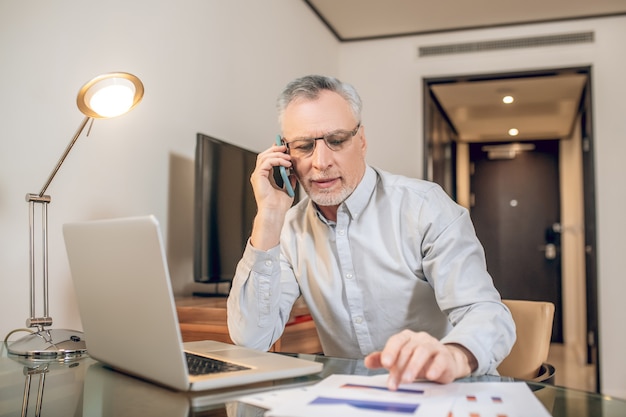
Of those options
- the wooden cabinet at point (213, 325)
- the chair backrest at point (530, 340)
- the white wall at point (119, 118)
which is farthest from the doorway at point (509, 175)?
the chair backrest at point (530, 340)

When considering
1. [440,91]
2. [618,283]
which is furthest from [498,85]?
[618,283]

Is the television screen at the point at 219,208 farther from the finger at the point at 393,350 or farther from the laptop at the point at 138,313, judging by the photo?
the finger at the point at 393,350

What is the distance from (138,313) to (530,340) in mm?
1075

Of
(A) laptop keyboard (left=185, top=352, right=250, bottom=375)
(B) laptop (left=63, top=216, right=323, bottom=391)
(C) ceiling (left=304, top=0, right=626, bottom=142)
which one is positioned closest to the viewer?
(B) laptop (left=63, top=216, right=323, bottom=391)

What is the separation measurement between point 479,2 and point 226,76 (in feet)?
6.37

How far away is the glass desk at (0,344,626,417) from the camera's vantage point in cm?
84

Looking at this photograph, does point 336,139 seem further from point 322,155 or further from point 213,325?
point 213,325

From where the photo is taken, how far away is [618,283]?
4.25m

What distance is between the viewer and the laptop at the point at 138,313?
88cm

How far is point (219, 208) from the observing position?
2648 millimetres

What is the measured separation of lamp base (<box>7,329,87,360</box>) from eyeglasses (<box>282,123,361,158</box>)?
0.67m

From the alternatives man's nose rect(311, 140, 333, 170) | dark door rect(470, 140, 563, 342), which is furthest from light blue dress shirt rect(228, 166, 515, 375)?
dark door rect(470, 140, 563, 342)

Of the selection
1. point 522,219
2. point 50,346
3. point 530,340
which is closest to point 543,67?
point 522,219

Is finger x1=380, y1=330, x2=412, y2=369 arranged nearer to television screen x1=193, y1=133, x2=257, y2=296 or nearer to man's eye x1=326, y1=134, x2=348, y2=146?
man's eye x1=326, y1=134, x2=348, y2=146
